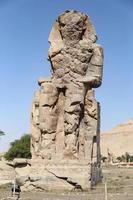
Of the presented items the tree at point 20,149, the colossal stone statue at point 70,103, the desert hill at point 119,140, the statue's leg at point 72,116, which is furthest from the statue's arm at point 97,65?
the desert hill at point 119,140

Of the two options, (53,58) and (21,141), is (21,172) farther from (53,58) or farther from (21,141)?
(21,141)

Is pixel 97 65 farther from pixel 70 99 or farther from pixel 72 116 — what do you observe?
pixel 72 116

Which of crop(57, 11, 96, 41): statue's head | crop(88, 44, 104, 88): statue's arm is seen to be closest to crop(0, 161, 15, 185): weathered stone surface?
crop(88, 44, 104, 88): statue's arm

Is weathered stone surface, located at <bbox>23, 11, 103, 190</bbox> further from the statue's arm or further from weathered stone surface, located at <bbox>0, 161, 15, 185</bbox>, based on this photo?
weathered stone surface, located at <bbox>0, 161, 15, 185</bbox>

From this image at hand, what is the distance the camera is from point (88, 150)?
1488 cm

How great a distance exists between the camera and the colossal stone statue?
1471 cm

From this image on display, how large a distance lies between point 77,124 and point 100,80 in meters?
1.66

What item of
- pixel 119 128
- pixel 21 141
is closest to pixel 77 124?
pixel 21 141

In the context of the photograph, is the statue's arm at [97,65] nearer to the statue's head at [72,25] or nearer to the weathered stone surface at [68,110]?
the weathered stone surface at [68,110]

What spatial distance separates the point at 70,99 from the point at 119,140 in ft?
302

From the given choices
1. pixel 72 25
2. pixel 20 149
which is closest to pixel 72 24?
pixel 72 25

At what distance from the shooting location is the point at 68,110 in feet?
48.3

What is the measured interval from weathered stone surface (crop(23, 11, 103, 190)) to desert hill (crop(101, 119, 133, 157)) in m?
82.0

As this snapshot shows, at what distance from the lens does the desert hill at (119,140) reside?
327 feet
